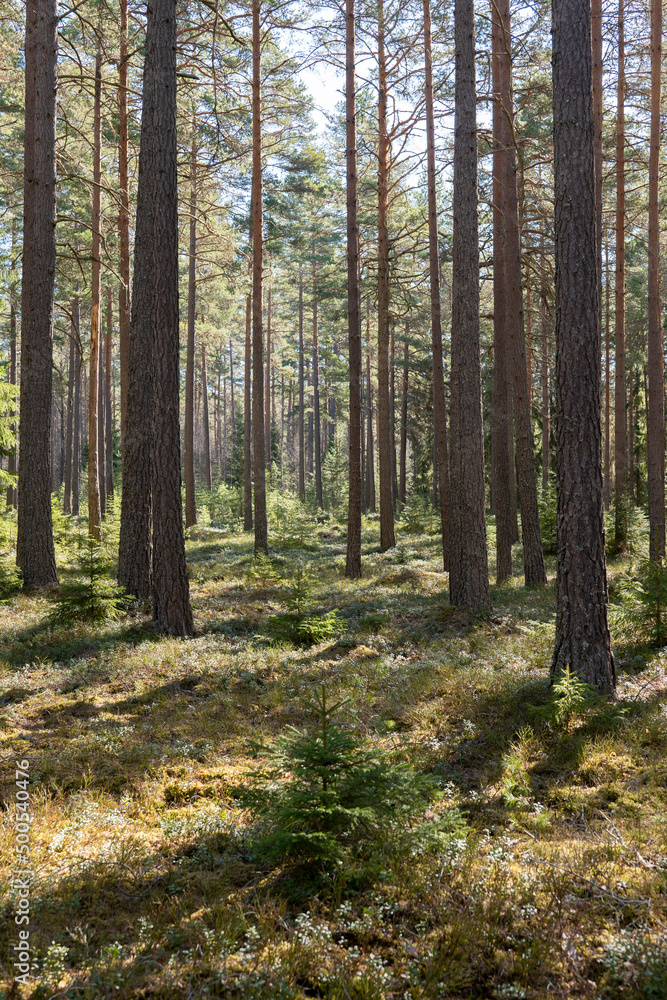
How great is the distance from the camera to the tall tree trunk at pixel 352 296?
13000 mm

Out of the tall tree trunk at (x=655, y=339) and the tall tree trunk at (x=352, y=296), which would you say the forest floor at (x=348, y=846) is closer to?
the tall tree trunk at (x=352, y=296)

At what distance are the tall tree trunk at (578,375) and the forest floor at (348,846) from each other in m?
0.72

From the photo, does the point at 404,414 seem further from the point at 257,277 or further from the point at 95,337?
the point at 95,337

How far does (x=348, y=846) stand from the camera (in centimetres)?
362

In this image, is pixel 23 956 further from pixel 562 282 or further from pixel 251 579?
pixel 251 579

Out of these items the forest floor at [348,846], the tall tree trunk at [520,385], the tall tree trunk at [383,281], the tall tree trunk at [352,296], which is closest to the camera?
the forest floor at [348,846]

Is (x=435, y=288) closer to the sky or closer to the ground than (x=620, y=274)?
closer to the ground

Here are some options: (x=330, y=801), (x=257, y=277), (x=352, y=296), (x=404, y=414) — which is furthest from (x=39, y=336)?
(x=404, y=414)

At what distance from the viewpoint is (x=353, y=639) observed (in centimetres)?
870

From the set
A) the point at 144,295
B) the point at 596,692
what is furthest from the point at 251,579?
the point at 596,692

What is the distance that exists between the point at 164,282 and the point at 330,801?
6994mm

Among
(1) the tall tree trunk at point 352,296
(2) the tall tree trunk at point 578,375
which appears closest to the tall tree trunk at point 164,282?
(2) the tall tree trunk at point 578,375

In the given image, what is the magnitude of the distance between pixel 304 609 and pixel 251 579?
381cm

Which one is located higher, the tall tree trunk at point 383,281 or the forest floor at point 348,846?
the tall tree trunk at point 383,281
